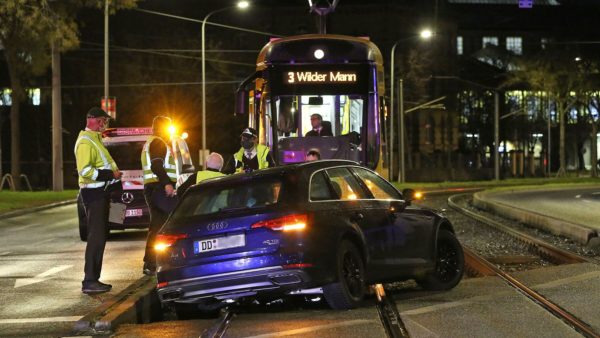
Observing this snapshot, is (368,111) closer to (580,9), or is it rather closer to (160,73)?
(160,73)

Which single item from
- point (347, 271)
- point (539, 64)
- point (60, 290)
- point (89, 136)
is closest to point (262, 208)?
point (347, 271)

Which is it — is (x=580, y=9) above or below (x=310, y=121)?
above

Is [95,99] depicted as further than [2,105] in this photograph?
No

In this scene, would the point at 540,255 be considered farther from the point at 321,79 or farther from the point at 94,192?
the point at 94,192

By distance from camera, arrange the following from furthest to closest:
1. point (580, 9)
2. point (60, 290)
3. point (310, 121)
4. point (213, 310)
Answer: point (580, 9) < point (310, 121) < point (60, 290) < point (213, 310)

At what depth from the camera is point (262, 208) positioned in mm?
8555

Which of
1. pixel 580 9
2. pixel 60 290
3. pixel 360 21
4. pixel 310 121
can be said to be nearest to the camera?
pixel 60 290

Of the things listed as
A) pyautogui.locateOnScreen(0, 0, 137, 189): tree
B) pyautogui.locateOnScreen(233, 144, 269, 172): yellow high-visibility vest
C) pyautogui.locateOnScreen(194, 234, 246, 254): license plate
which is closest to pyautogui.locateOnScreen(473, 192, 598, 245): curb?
→ pyautogui.locateOnScreen(233, 144, 269, 172): yellow high-visibility vest

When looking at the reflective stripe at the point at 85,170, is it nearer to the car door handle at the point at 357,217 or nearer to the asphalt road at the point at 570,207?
the car door handle at the point at 357,217

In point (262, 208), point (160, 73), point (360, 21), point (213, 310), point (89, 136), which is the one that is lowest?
point (213, 310)

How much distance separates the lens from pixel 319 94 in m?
17.1

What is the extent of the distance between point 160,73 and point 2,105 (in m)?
15.0

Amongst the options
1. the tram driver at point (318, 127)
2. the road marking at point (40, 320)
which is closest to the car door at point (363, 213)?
the road marking at point (40, 320)

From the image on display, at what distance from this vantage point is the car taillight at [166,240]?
348 inches
